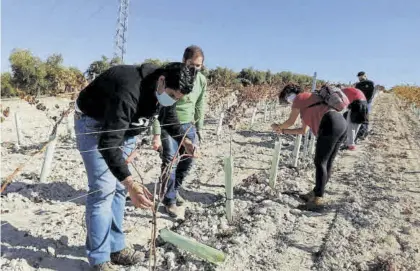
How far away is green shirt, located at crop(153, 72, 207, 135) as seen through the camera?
426 cm

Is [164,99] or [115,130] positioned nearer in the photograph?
[115,130]

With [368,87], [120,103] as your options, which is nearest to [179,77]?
[120,103]

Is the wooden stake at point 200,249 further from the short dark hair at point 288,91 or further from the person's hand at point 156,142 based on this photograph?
the short dark hair at point 288,91

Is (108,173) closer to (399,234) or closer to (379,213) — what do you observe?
(399,234)

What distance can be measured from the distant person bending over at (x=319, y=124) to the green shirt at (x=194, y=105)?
2.95 ft

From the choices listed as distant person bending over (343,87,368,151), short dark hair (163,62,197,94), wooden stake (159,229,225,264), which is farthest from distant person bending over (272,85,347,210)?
short dark hair (163,62,197,94)

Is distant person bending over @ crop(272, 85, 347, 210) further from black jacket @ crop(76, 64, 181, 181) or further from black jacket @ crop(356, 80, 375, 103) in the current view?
black jacket @ crop(356, 80, 375, 103)

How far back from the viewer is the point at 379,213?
4.67 metres

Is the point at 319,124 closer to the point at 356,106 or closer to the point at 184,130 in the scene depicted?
the point at 184,130

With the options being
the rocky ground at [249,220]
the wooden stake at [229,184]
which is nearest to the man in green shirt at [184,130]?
the rocky ground at [249,220]

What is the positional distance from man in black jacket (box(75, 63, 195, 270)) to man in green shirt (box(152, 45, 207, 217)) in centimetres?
91

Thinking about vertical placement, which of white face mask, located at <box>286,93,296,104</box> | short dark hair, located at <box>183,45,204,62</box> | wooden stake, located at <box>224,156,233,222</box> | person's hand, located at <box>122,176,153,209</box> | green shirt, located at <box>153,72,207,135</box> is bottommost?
wooden stake, located at <box>224,156,233,222</box>

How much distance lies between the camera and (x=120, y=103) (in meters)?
2.28

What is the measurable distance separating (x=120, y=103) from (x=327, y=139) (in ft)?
9.40
